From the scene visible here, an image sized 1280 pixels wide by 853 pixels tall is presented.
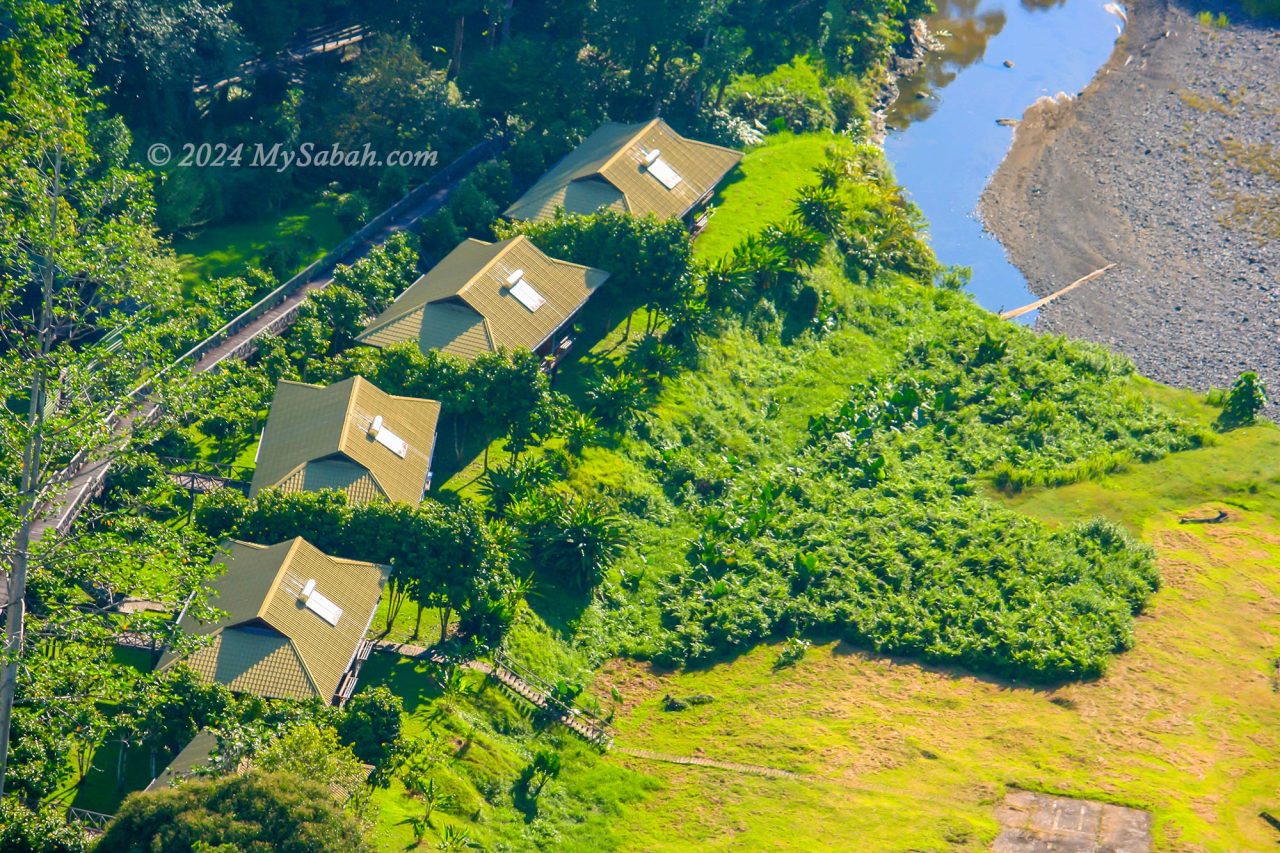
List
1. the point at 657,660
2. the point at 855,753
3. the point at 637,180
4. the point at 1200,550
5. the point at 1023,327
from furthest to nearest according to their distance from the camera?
the point at 1023,327 → the point at 637,180 → the point at 1200,550 → the point at 657,660 → the point at 855,753

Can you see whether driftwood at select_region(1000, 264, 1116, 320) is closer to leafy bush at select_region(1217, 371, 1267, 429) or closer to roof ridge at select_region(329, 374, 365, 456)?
leafy bush at select_region(1217, 371, 1267, 429)

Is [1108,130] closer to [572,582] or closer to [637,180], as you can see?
[637,180]

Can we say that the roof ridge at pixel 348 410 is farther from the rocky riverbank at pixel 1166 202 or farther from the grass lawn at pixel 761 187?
the rocky riverbank at pixel 1166 202

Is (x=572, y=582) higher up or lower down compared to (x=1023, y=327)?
lower down

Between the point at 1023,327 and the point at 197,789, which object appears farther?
the point at 1023,327

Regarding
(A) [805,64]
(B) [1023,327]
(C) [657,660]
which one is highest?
(A) [805,64]

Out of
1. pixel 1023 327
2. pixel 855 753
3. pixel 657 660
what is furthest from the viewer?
pixel 1023 327

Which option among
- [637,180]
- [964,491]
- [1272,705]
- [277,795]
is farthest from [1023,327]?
[277,795]
